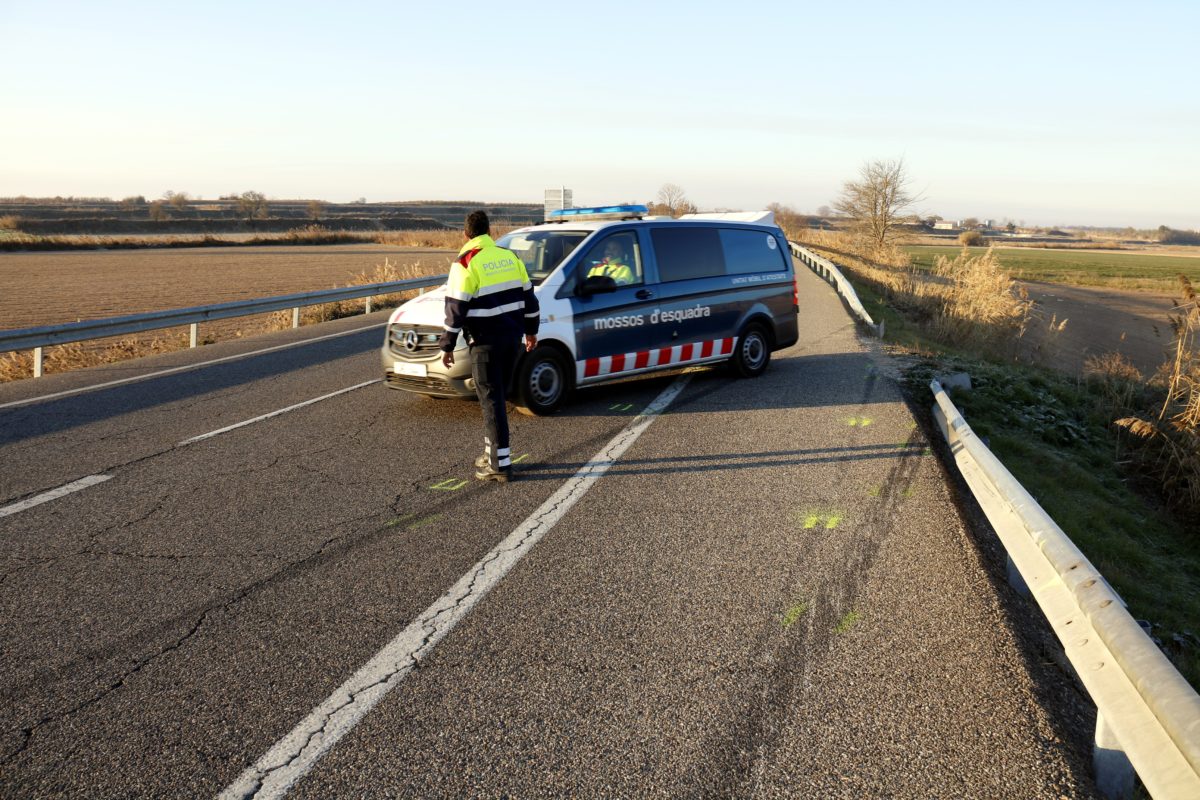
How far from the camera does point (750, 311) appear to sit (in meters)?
10.5

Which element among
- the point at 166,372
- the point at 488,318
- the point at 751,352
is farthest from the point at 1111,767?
the point at 166,372

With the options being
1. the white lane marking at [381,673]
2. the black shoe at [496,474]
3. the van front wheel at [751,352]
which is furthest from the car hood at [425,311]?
the van front wheel at [751,352]

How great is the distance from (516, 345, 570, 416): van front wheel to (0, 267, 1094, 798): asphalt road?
71cm

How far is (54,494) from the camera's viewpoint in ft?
20.2

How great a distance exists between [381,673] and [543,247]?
6.23 metres

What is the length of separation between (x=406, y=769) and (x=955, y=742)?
196cm

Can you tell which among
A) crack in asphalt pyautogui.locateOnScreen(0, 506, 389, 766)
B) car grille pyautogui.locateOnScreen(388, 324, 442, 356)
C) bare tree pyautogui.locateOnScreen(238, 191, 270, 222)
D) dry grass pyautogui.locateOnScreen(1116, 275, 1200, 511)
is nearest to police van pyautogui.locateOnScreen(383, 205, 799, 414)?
car grille pyautogui.locateOnScreen(388, 324, 442, 356)

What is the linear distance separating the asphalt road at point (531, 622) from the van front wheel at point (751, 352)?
108 inches

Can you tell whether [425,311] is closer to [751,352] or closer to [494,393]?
[494,393]

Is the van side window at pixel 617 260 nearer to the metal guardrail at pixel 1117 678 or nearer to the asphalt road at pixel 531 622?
the asphalt road at pixel 531 622

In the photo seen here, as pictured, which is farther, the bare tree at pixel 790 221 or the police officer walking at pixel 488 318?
the bare tree at pixel 790 221

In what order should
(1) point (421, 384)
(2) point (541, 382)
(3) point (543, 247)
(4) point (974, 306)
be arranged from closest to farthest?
(1) point (421, 384) → (2) point (541, 382) → (3) point (543, 247) → (4) point (974, 306)

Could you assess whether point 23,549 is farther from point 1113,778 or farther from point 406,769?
point 1113,778

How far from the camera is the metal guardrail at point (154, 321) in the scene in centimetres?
1179
